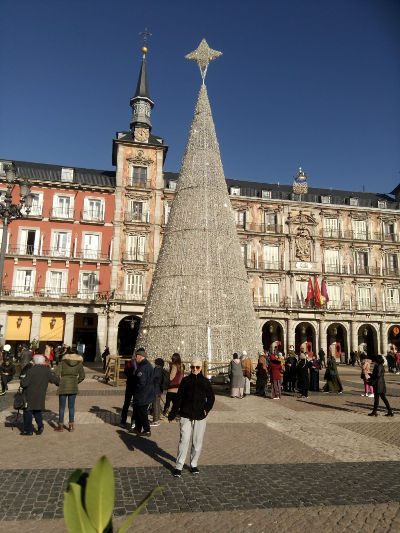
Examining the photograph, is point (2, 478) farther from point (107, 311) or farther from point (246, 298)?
point (107, 311)

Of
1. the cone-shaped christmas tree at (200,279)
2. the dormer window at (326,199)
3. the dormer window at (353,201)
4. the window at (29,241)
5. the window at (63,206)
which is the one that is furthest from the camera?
the dormer window at (353,201)

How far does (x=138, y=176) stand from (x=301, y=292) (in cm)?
1578

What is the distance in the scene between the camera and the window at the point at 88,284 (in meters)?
27.9

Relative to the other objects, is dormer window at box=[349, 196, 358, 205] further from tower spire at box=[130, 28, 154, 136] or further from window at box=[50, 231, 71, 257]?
window at box=[50, 231, 71, 257]

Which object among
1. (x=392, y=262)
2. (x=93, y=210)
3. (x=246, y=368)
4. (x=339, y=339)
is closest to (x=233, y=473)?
Answer: (x=246, y=368)

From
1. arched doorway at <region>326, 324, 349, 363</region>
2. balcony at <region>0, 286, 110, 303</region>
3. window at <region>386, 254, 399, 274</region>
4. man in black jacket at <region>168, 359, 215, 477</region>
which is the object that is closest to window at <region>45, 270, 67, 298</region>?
balcony at <region>0, 286, 110, 303</region>

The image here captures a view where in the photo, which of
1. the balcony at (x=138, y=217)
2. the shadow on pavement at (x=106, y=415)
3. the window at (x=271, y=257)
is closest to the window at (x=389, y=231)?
the window at (x=271, y=257)

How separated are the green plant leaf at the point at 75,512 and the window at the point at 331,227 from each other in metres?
33.7

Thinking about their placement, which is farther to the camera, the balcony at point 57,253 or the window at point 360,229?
the window at point 360,229

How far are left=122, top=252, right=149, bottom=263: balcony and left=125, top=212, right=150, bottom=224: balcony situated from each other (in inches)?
97.9

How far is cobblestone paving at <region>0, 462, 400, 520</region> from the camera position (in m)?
3.80

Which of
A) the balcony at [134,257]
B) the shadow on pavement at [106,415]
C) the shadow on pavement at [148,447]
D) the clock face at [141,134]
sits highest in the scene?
the clock face at [141,134]

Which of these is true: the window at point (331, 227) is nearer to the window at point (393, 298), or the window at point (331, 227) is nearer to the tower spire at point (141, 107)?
the window at point (393, 298)

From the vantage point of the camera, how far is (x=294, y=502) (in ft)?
12.9
